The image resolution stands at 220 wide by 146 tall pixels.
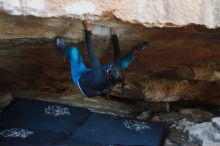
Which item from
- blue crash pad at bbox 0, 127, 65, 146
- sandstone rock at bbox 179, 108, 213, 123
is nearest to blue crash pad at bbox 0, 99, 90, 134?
blue crash pad at bbox 0, 127, 65, 146

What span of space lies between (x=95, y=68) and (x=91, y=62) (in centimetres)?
7

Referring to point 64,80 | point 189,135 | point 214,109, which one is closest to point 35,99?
point 64,80

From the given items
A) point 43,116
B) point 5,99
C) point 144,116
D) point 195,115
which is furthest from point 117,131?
point 5,99

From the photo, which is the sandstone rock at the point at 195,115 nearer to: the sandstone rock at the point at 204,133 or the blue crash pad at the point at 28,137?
the sandstone rock at the point at 204,133

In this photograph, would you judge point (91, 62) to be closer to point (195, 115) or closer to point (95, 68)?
point (95, 68)

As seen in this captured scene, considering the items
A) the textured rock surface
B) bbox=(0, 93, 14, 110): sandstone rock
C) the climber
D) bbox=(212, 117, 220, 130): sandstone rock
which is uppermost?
the textured rock surface

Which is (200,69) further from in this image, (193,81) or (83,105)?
(83,105)

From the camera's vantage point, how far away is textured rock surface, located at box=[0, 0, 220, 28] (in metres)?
3.51

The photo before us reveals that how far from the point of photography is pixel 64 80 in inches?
204

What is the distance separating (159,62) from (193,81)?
2.00 feet

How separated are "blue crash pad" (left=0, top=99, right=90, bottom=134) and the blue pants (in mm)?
696

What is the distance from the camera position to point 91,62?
390 centimetres

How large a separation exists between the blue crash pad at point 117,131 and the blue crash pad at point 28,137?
0.18 metres

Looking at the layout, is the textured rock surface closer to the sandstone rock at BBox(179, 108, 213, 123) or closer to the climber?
the climber
